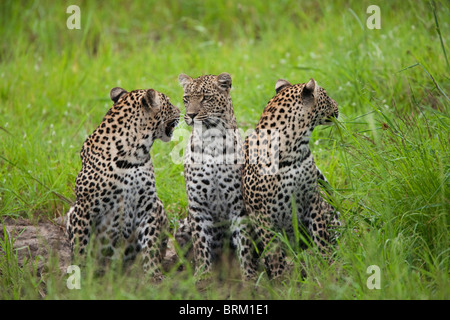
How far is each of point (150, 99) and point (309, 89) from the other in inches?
54.7

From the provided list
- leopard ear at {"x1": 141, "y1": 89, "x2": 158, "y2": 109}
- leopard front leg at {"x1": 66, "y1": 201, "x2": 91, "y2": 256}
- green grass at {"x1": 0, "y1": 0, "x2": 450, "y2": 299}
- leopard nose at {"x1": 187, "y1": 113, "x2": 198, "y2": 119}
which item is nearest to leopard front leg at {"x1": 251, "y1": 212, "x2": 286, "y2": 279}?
green grass at {"x1": 0, "y1": 0, "x2": 450, "y2": 299}

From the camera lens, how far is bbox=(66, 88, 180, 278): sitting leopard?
212 inches

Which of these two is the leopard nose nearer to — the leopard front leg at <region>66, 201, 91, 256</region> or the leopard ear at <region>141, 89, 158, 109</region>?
the leopard ear at <region>141, 89, 158, 109</region>

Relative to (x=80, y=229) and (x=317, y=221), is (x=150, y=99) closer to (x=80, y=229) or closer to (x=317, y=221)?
(x=80, y=229)

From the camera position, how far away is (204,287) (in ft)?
16.9

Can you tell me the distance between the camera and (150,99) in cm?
538

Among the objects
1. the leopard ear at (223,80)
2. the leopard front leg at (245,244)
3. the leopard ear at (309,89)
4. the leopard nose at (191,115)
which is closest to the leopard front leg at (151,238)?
the leopard front leg at (245,244)

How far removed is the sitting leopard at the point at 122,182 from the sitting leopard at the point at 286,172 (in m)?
0.91

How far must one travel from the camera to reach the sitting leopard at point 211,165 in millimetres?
5570
